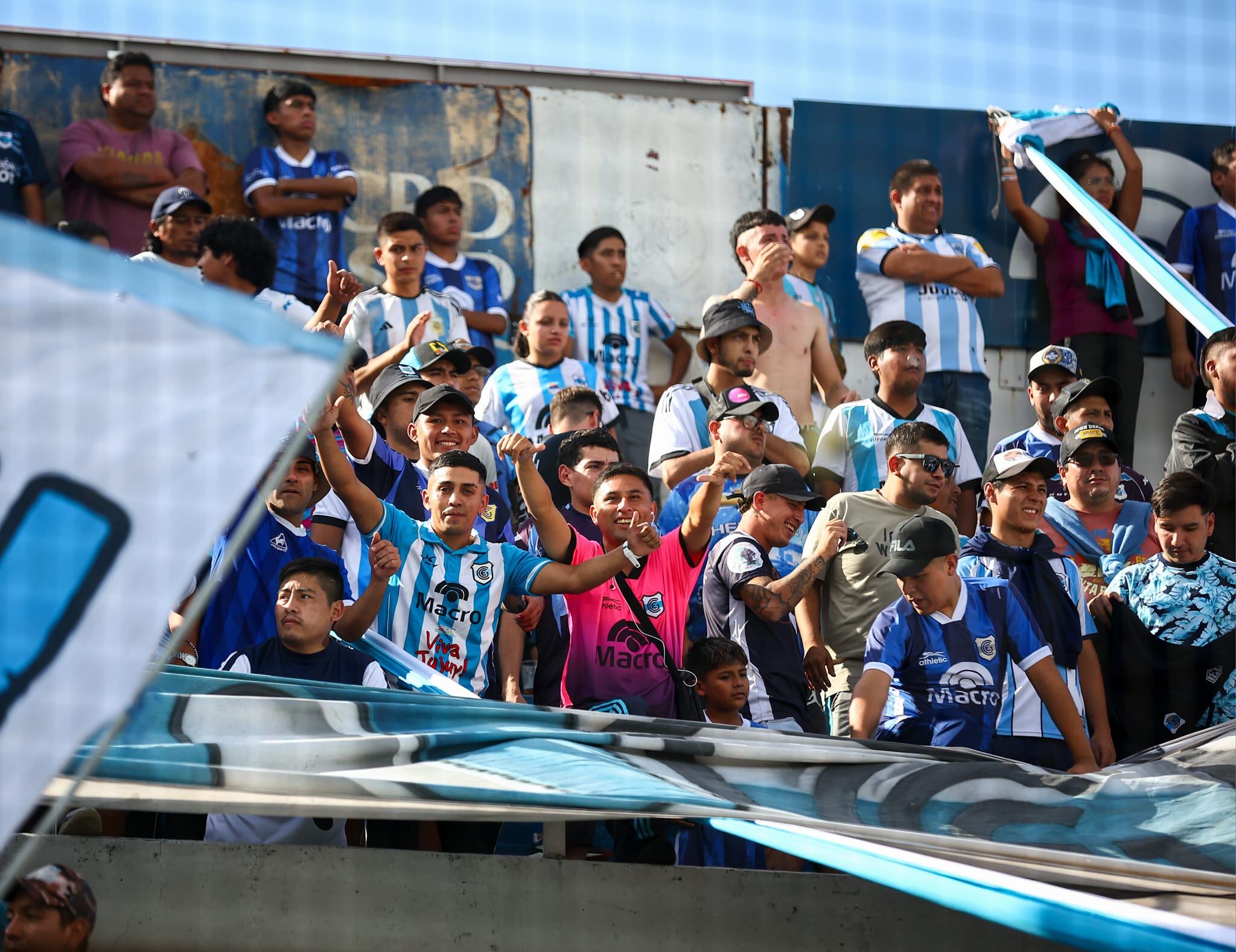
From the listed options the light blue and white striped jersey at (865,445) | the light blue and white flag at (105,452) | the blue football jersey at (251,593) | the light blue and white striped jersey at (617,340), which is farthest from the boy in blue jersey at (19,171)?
the light blue and white flag at (105,452)

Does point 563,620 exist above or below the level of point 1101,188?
below

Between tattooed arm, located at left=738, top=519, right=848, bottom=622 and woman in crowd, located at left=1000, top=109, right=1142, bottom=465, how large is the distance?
136 inches

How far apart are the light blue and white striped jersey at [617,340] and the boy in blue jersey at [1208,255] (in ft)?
9.60

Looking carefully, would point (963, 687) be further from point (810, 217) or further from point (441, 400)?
point (810, 217)

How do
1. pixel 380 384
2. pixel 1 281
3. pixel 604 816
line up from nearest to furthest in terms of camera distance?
pixel 1 281
pixel 604 816
pixel 380 384

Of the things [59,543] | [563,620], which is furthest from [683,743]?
[59,543]

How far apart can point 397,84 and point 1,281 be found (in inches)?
269

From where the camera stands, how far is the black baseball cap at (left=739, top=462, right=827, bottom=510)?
202 inches

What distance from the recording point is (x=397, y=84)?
8727 millimetres

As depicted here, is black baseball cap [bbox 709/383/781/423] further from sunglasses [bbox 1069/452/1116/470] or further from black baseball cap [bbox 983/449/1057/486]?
sunglasses [bbox 1069/452/1116/470]

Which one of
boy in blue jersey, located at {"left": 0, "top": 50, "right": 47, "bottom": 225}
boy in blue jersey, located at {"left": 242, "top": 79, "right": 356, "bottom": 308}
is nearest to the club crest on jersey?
boy in blue jersey, located at {"left": 242, "top": 79, "right": 356, "bottom": 308}

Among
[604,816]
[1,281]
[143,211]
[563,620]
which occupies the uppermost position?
[143,211]

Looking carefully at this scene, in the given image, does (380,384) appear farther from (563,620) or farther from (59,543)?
(59,543)

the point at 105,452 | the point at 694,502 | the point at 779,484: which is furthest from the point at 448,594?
the point at 105,452
